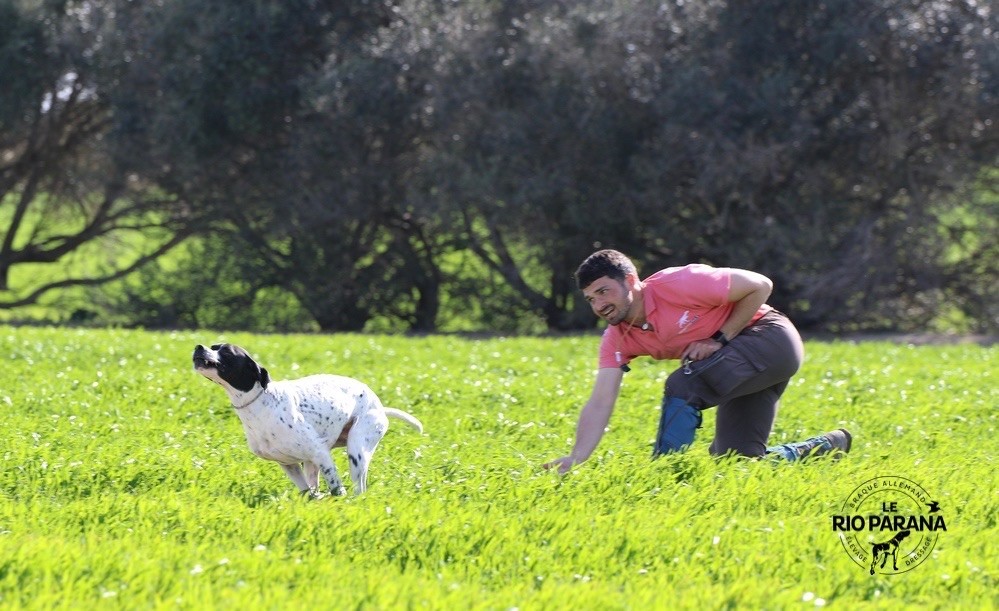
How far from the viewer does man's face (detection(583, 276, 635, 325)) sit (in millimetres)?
7023

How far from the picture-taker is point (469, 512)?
6086 mm

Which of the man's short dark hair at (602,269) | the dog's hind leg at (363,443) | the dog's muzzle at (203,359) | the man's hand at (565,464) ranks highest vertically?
the man's short dark hair at (602,269)

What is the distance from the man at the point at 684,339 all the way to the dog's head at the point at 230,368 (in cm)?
168

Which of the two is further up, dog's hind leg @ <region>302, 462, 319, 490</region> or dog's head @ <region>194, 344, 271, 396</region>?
dog's head @ <region>194, 344, 271, 396</region>

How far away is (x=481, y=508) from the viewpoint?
628 centimetres

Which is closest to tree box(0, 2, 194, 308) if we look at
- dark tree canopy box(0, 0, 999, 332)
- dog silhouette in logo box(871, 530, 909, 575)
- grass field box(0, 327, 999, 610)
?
dark tree canopy box(0, 0, 999, 332)

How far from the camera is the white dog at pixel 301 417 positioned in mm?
6453

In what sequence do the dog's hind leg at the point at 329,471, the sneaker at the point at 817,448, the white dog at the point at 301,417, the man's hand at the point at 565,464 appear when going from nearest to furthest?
the white dog at the point at 301,417 → the dog's hind leg at the point at 329,471 → the man's hand at the point at 565,464 → the sneaker at the point at 817,448

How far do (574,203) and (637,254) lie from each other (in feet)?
4.97

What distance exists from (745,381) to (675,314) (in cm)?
53

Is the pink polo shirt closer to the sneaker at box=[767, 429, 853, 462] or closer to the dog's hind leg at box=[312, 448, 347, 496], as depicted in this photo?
the sneaker at box=[767, 429, 853, 462]

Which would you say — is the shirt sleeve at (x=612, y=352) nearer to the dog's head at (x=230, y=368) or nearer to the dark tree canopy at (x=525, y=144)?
the dog's head at (x=230, y=368)

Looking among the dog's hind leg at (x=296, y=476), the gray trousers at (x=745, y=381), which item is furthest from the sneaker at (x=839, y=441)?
the dog's hind leg at (x=296, y=476)

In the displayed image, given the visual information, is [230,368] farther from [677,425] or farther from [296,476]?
[677,425]
